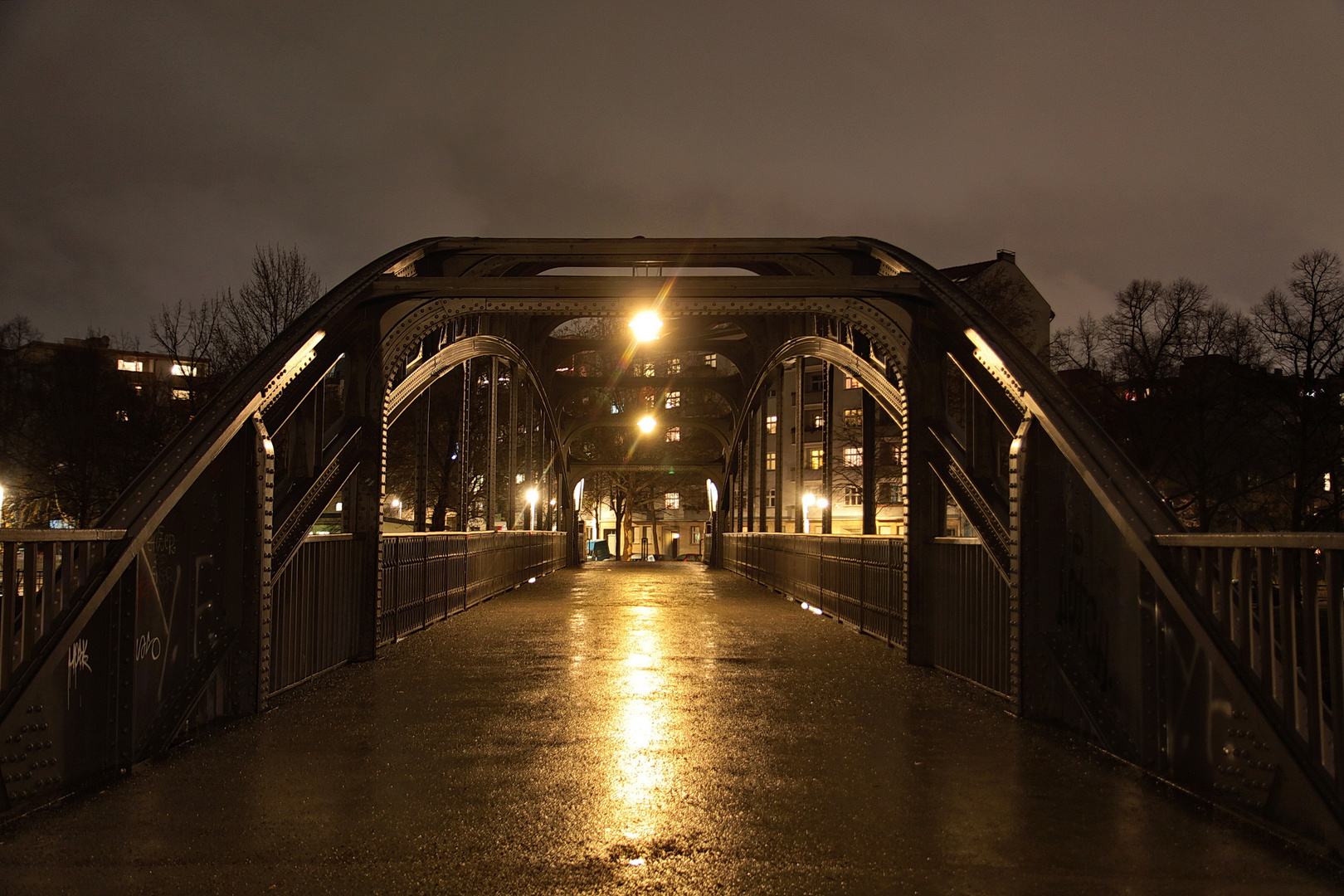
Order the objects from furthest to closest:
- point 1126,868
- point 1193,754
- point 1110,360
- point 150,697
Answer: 1. point 1110,360
2. point 150,697
3. point 1193,754
4. point 1126,868

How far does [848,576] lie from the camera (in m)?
13.9

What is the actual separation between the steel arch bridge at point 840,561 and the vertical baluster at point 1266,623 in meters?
0.02

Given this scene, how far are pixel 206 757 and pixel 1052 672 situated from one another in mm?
4841

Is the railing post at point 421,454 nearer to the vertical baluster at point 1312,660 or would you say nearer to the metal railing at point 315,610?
the metal railing at point 315,610

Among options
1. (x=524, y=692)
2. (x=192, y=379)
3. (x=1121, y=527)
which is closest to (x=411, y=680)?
(x=524, y=692)

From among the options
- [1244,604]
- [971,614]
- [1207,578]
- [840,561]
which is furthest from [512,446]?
[1244,604]

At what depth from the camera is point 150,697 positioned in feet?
19.4

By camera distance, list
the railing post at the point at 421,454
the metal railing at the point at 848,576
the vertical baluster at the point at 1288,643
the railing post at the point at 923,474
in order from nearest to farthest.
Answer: the vertical baluster at the point at 1288,643 → the railing post at the point at 923,474 → the metal railing at the point at 848,576 → the railing post at the point at 421,454

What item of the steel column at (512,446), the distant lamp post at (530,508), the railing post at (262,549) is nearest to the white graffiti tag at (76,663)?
the railing post at (262,549)

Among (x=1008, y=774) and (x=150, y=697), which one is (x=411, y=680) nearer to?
(x=150, y=697)

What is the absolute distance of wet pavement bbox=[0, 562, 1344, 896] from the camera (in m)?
3.91

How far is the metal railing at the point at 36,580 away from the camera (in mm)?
4445

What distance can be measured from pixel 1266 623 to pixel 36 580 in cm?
483

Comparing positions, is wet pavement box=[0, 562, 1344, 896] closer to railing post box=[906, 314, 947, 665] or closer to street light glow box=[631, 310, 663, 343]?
railing post box=[906, 314, 947, 665]
